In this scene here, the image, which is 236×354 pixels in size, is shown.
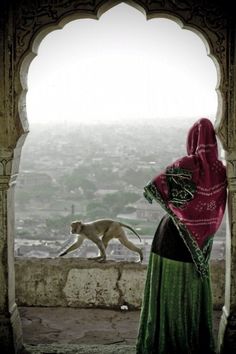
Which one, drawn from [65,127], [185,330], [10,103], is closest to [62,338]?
[185,330]

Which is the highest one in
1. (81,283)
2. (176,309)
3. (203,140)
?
(203,140)

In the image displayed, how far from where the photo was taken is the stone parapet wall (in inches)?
263

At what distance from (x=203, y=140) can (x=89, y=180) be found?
5.44 metres

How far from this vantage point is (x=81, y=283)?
672 cm

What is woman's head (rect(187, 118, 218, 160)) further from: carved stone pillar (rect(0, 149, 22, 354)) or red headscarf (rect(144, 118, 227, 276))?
carved stone pillar (rect(0, 149, 22, 354))

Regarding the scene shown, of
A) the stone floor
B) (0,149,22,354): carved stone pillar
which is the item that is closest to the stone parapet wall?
the stone floor

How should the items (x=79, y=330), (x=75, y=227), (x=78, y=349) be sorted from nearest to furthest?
(x=78, y=349) → (x=79, y=330) → (x=75, y=227)

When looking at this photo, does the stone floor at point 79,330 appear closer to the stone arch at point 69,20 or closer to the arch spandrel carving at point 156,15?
the stone arch at point 69,20

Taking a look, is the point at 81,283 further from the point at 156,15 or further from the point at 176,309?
the point at 156,15

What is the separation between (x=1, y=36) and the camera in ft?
16.5

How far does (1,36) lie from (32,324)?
3086mm

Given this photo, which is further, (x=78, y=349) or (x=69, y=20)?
(x=78, y=349)

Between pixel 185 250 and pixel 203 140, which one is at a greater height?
pixel 203 140

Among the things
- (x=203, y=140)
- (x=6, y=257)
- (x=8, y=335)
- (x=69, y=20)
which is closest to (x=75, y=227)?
(x=6, y=257)
